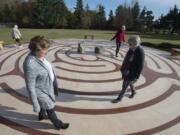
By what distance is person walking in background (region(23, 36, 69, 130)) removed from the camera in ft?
15.4

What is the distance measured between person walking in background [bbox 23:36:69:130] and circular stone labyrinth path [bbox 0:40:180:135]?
1052 mm

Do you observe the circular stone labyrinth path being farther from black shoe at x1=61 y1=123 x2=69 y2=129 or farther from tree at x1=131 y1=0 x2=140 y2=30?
tree at x1=131 y1=0 x2=140 y2=30

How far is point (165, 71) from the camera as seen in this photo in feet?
40.5

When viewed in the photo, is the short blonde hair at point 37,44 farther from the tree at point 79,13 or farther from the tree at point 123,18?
the tree at point 123,18

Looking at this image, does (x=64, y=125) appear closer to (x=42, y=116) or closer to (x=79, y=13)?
(x=42, y=116)

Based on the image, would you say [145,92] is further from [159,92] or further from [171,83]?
[171,83]

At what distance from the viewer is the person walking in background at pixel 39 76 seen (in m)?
4.70

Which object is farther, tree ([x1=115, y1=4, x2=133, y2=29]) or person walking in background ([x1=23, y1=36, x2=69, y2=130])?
tree ([x1=115, y1=4, x2=133, y2=29])

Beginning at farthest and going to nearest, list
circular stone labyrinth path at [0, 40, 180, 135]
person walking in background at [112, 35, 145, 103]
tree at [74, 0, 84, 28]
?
tree at [74, 0, 84, 28] < person walking in background at [112, 35, 145, 103] < circular stone labyrinth path at [0, 40, 180, 135]

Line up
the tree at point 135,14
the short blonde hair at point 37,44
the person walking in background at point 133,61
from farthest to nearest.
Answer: the tree at point 135,14 → the person walking in background at point 133,61 → the short blonde hair at point 37,44

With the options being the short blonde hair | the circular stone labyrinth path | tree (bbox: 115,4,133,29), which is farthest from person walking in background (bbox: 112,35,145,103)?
tree (bbox: 115,4,133,29)

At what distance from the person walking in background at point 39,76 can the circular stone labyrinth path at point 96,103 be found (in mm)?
1052

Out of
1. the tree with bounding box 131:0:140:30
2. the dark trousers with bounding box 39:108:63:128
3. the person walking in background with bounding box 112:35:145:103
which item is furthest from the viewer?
the tree with bounding box 131:0:140:30

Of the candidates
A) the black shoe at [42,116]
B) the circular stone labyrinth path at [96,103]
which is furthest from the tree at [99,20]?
the black shoe at [42,116]
